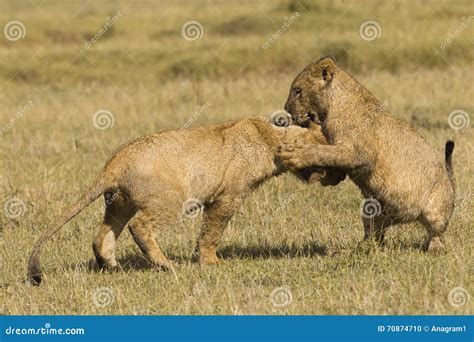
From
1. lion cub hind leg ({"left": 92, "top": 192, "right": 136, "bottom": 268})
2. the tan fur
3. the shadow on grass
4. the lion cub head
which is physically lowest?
the shadow on grass

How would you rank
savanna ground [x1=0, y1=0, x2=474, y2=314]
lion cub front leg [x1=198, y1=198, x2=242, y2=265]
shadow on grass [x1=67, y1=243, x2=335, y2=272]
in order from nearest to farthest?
savanna ground [x1=0, y1=0, x2=474, y2=314] → lion cub front leg [x1=198, y1=198, x2=242, y2=265] → shadow on grass [x1=67, y1=243, x2=335, y2=272]

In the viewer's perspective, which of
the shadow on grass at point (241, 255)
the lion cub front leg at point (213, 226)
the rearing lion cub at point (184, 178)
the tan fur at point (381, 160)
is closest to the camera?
the rearing lion cub at point (184, 178)

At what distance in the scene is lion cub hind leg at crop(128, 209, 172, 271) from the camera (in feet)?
24.2

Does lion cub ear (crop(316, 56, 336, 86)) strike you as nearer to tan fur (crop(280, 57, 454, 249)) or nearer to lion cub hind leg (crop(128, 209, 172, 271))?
tan fur (crop(280, 57, 454, 249))

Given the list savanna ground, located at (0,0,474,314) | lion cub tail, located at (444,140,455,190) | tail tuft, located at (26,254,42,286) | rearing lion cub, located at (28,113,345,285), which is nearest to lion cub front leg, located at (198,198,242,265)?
rearing lion cub, located at (28,113,345,285)

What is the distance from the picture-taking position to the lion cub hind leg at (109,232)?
7.80 meters

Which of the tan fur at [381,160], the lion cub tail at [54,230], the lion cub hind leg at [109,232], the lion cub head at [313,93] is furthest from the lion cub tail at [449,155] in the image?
the lion cub tail at [54,230]

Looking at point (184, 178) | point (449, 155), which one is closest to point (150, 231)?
point (184, 178)

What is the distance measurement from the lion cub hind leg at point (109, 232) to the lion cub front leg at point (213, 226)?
0.68m

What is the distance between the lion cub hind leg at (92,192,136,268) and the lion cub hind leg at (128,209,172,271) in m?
0.38

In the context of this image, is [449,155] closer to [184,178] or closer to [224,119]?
[184,178]

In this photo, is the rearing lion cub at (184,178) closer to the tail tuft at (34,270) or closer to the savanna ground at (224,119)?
the tail tuft at (34,270)

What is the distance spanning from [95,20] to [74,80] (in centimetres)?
893

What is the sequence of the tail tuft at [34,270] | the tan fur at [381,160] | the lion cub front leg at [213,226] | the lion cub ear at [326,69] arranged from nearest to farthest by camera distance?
the tail tuft at [34,270], the tan fur at [381,160], the lion cub front leg at [213,226], the lion cub ear at [326,69]
